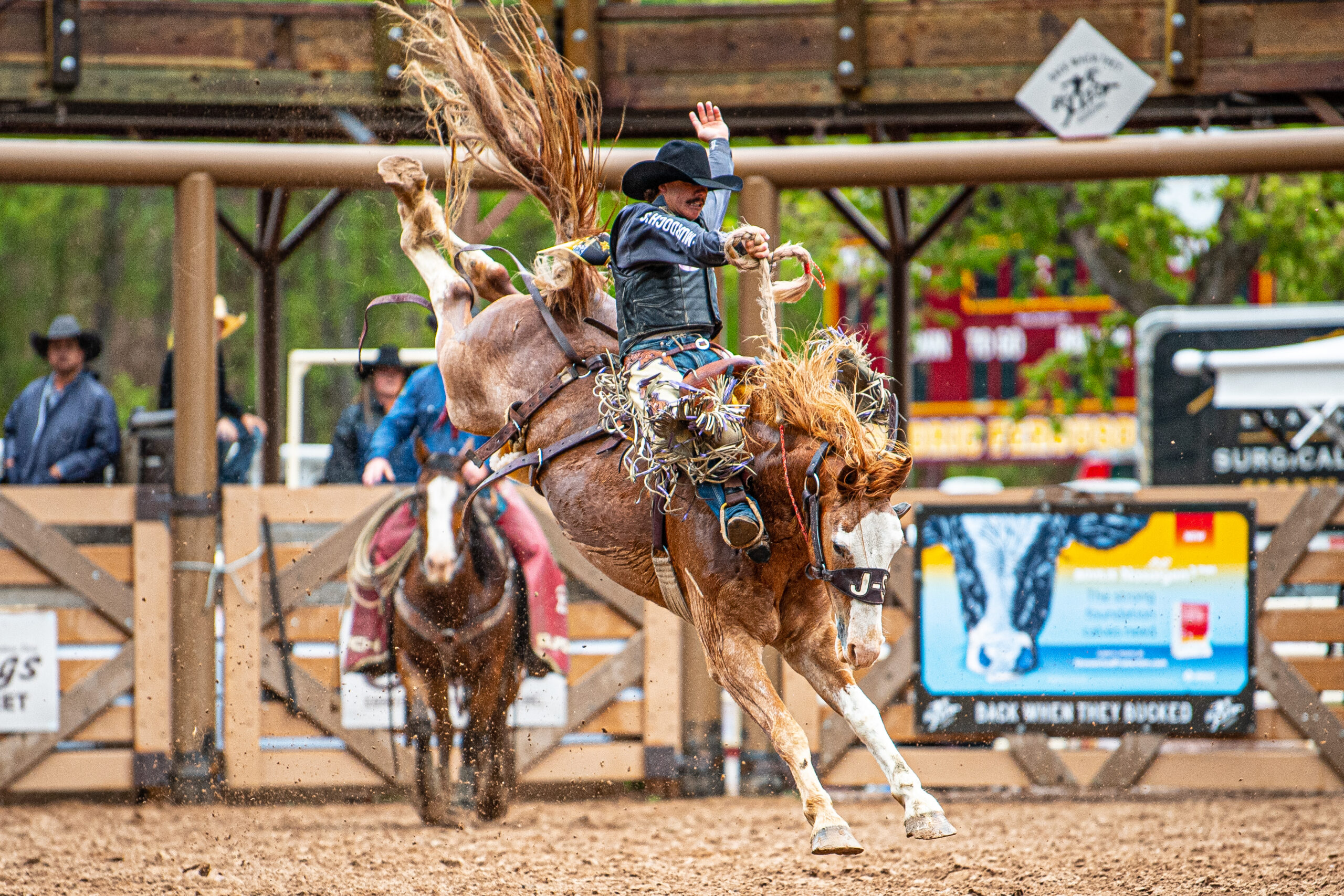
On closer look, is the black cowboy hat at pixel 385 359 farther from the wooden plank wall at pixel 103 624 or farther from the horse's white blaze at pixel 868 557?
the horse's white blaze at pixel 868 557

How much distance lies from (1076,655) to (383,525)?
3903mm

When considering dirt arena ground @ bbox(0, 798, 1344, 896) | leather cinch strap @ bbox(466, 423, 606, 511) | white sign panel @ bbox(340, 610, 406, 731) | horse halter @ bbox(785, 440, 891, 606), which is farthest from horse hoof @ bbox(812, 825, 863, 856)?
white sign panel @ bbox(340, 610, 406, 731)

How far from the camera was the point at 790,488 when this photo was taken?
4.96 metres

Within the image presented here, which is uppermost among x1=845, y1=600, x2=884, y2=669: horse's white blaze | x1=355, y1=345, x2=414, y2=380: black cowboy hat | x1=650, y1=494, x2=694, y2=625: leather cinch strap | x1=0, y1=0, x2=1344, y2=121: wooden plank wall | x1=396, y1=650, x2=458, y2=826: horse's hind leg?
x1=0, y1=0, x2=1344, y2=121: wooden plank wall

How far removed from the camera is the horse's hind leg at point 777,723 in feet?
15.0

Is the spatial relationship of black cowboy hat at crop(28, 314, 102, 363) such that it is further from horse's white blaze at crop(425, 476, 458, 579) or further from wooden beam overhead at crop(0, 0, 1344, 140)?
horse's white blaze at crop(425, 476, 458, 579)

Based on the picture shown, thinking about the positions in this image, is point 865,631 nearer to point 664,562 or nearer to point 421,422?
point 664,562

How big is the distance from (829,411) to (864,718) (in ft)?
3.39

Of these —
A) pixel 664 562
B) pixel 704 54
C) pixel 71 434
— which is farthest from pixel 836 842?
pixel 71 434

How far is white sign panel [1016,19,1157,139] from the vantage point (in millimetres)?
7926

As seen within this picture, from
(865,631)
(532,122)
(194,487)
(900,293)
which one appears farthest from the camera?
(900,293)

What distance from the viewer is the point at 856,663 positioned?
15.6 feet

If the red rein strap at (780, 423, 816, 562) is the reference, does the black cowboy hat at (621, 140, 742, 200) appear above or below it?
above

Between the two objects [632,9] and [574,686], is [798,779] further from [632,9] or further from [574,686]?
[632,9]
